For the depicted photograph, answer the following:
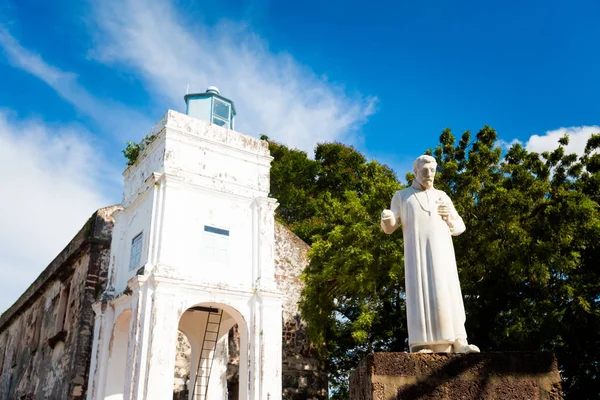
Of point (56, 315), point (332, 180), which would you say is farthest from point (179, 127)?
point (332, 180)

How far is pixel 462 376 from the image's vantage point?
3.91 meters

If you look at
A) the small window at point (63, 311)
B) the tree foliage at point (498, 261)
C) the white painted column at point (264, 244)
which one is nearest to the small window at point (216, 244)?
the white painted column at point (264, 244)

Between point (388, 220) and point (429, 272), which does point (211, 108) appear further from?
point (429, 272)

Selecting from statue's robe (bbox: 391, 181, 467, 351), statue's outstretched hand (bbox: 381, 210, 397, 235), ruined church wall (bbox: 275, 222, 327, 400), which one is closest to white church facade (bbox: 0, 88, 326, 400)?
ruined church wall (bbox: 275, 222, 327, 400)

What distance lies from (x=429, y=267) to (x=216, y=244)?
7282 millimetres

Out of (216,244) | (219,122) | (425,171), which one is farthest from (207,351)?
(425,171)

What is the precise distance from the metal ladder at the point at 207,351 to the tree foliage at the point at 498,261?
2001 millimetres

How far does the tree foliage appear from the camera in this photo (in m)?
10.2

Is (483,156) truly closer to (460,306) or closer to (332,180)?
(460,306)

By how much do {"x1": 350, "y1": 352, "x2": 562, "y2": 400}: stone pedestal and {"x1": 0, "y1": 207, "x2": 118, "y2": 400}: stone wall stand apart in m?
9.23

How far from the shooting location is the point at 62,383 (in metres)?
12.0

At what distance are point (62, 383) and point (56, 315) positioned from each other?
2241mm

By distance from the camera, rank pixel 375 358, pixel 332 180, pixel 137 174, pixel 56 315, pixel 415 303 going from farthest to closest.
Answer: pixel 332 180 < pixel 56 315 < pixel 137 174 < pixel 415 303 < pixel 375 358

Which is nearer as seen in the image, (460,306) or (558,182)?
(460,306)
